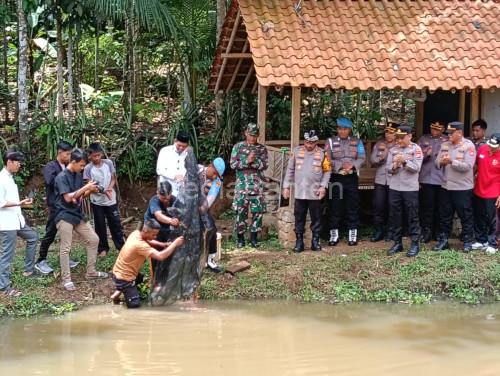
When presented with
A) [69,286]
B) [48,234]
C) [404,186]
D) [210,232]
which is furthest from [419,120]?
[69,286]

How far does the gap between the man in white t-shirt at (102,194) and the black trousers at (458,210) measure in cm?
440

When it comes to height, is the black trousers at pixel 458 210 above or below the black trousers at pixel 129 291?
above

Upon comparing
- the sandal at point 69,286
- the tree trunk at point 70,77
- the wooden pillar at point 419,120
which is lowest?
the sandal at point 69,286

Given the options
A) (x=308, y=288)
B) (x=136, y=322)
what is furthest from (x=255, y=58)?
(x=136, y=322)

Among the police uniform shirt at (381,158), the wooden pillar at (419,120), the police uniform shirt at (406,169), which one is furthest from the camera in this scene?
the wooden pillar at (419,120)

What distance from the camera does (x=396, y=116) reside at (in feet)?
51.9

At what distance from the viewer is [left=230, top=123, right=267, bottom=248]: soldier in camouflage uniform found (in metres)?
9.73

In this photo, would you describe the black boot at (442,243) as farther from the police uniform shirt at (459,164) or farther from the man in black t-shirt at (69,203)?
the man in black t-shirt at (69,203)

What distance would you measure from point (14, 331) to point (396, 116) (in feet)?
35.1

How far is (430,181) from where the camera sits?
9.88 m

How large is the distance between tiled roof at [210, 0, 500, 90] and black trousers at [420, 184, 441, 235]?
142cm

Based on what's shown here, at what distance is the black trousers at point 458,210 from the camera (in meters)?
9.62

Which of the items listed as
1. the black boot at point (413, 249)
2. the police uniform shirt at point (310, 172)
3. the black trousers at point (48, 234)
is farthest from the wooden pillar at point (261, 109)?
the black trousers at point (48, 234)

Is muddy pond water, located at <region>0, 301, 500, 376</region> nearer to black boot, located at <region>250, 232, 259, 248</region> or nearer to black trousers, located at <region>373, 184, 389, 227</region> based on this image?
black boot, located at <region>250, 232, 259, 248</region>
